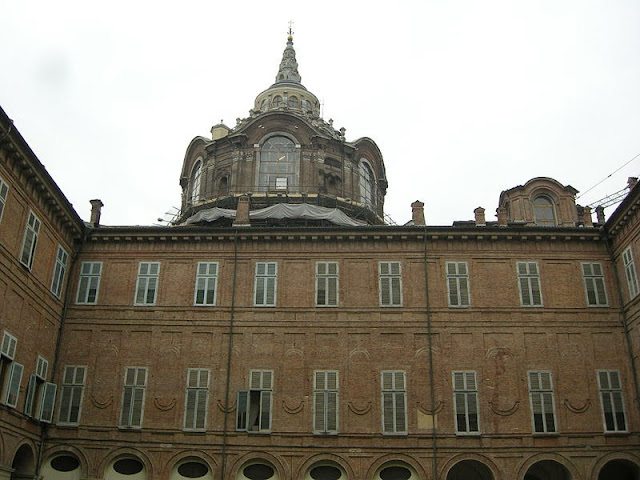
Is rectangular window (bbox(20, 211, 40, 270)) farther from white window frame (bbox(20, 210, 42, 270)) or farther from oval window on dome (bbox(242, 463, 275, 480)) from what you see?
oval window on dome (bbox(242, 463, 275, 480))

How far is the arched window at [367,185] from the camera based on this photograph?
149 ft

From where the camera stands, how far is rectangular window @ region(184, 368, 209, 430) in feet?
96.7

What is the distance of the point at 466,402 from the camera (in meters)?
29.4

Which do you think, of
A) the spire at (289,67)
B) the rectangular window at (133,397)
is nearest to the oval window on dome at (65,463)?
the rectangular window at (133,397)

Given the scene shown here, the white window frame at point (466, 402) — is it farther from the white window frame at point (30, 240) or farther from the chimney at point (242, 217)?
the white window frame at point (30, 240)

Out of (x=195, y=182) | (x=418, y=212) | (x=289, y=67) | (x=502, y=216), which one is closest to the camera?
(x=418, y=212)

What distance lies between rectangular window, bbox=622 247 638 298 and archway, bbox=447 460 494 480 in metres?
9.64

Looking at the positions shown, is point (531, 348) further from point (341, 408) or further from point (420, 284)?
point (341, 408)

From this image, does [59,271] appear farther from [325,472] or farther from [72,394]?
[325,472]

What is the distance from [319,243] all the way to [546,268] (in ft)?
33.6

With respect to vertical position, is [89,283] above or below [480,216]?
below

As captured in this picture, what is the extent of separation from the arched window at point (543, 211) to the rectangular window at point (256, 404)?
15776mm

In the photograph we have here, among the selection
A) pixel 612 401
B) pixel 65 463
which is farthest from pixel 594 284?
pixel 65 463

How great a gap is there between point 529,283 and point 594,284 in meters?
2.85
